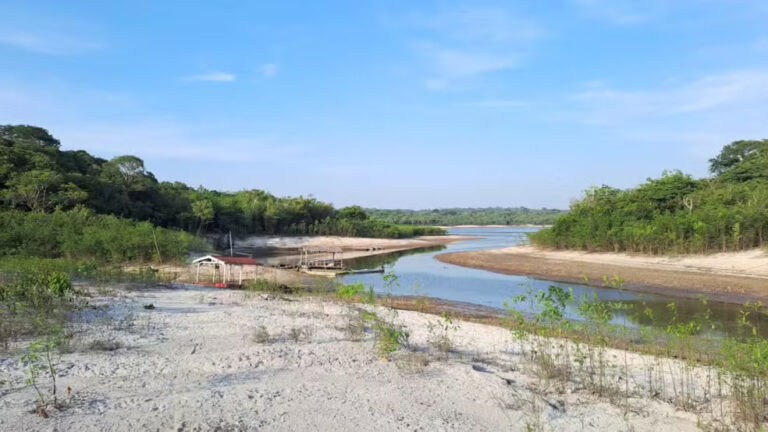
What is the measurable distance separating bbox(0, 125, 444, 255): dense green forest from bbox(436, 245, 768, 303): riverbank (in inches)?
1043

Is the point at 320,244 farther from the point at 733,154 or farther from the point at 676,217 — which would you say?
the point at 733,154

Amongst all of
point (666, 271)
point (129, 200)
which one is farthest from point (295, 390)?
point (129, 200)

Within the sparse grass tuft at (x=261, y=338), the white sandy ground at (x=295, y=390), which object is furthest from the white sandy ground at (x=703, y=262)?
the sparse grass tuft at (x=261, y=338)

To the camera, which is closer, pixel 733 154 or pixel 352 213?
pixel 733 154

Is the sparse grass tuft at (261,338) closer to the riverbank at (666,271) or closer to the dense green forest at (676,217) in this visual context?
the riverbank at (666,271)

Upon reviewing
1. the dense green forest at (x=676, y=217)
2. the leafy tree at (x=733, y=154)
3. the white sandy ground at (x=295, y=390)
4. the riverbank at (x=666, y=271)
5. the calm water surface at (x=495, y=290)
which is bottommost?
the calm water surface at (x=495, y=290)

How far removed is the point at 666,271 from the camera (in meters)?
26.9

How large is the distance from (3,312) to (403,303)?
12.8 metres

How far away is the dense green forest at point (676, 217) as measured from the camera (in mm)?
27469

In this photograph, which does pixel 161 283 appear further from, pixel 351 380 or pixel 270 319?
pixel 351 380

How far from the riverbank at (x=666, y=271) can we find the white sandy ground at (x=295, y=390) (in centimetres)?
1250

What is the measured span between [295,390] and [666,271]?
1062 inches

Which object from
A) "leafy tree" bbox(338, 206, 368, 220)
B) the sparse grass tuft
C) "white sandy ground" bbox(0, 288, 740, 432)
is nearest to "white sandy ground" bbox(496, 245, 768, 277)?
"white sandy ground" bbox(0, 288, 740, 432)

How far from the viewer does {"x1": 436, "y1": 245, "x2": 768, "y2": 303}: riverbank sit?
21.3m
